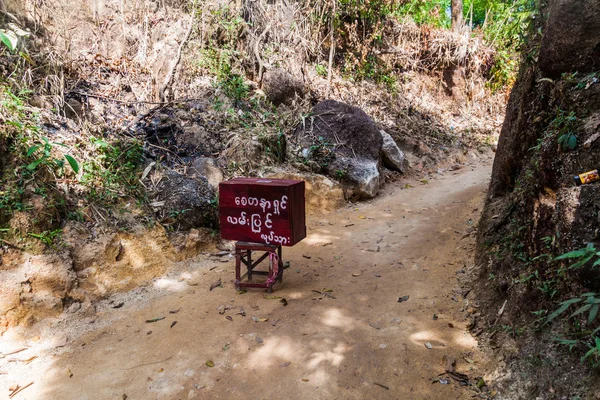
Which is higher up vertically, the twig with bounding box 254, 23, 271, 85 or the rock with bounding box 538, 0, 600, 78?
the twig with bounding box 254, 23, 271, 85

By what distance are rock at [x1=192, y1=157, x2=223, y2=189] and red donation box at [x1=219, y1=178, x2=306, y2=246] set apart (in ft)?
6.44

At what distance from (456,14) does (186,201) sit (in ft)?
41.3

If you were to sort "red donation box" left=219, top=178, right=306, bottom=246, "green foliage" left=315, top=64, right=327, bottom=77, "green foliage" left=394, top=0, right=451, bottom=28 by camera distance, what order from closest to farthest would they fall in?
"red donation box" left=219, top=178, right=306, bottom=246 < "green foliage" left=315, top=64, right=327, bottom=77 < "green foliage" left=394, top=0, right=451, bottom=28

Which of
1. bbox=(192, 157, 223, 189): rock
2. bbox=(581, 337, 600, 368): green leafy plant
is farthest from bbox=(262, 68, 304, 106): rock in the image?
bbox=(581, 337, 600, 368): green leafy plant

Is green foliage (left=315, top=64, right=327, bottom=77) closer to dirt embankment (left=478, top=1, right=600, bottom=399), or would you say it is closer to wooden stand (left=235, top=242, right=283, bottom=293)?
dirt embankment (left=478, top=1, right=600, bottom=399)

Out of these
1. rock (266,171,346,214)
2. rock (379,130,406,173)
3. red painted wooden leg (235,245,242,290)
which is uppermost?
rock (379,130,406,173)

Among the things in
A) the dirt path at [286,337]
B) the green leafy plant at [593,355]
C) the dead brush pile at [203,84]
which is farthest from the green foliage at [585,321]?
the dead brush pile at [203,84]

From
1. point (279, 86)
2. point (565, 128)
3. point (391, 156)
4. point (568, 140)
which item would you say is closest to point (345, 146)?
point (391, 156)

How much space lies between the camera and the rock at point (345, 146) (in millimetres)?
7418

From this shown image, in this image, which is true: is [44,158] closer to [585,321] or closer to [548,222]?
[548,222]

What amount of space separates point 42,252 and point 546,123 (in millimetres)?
5176

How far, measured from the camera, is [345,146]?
7824mm

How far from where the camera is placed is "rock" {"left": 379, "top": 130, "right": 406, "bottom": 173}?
883cm

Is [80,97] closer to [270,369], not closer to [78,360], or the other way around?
[78,360]
